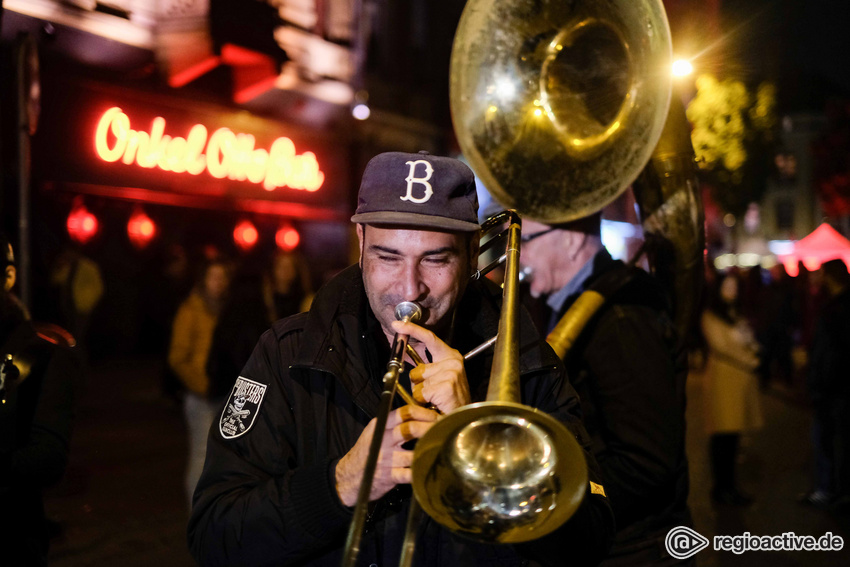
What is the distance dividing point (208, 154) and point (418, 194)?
1011 cm

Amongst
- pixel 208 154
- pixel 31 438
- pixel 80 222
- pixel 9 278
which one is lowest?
pixel 31 438

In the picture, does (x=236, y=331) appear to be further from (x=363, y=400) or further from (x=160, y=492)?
(x=363, y=400)

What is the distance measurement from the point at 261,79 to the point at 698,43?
921 centimetres

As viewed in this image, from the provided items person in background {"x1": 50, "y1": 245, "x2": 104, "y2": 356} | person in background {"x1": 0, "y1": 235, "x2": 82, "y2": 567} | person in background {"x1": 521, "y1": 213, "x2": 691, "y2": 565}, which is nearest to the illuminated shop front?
person in background {"x1": 50, "y1": 245, "x2": 104, "y2": 356}

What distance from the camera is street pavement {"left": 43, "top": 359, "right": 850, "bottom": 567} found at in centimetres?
475

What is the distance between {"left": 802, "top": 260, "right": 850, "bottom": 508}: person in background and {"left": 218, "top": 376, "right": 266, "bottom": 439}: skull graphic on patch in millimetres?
5771

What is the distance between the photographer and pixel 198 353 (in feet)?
17.6

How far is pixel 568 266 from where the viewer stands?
3045 millimetres

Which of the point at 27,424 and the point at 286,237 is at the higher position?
the point at 286,237

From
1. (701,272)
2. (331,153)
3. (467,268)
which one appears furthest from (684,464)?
(331,153)

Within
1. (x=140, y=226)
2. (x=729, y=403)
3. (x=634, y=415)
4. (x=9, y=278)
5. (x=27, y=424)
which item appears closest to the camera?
(x=634, y=415)

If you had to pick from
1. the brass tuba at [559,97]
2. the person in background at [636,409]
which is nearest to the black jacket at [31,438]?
the brass tuba at [559,97]

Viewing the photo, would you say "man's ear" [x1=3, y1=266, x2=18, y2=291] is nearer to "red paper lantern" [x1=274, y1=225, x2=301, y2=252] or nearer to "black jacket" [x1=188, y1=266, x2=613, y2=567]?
"black jacket" [x1=188, y1=266, x2=613, y2=567]

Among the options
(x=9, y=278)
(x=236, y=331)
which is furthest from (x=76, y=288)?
(x=9, y=278)
